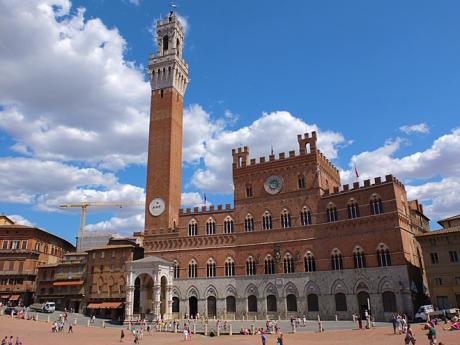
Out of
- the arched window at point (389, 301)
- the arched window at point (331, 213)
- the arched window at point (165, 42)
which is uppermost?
the arched window at point (165, 42)

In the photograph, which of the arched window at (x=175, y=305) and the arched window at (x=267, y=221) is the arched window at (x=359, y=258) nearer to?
the arched window at (x=267, y=221)

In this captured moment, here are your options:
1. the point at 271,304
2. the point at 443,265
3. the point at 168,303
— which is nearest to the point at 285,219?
the point at 271,304

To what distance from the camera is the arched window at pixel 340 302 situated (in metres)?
44.4

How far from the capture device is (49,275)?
63.3 meters

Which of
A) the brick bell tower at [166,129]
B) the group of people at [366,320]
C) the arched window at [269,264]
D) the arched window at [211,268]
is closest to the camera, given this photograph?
the group of people at [366,320]

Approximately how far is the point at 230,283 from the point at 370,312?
682 inches

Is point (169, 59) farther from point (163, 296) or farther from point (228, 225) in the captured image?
point (163, 296)

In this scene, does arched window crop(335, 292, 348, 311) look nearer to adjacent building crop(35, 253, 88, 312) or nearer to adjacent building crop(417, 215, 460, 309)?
adjacent building crop(417, 215, 460, 309)

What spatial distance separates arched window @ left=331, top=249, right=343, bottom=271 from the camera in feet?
150

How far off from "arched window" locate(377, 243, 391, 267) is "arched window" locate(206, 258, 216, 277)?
2056cm

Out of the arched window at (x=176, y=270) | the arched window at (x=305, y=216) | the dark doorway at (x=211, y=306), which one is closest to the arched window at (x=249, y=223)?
the arched window at (x=305, y=216)

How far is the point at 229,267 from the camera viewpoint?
→ 52.4 metres

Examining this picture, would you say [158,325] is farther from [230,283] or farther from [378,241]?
Result: [378,241]

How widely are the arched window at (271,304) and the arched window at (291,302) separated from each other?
156cm
